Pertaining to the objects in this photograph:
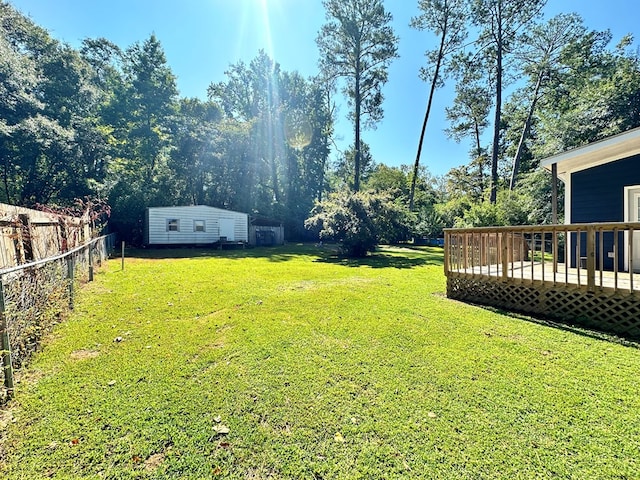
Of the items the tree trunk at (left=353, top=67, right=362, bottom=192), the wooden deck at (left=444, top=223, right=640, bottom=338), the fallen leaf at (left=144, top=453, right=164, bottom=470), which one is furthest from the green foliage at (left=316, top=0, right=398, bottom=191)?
the fallen leaf at (left=144, top=453, right=164, bottom=470)

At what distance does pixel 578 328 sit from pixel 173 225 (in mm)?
18660

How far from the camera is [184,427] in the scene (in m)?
2.14

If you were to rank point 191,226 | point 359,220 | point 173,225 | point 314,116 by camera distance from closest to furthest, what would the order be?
point 359,220
point 173,225
point 191,226
point 314,116

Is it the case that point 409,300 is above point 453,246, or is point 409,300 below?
below

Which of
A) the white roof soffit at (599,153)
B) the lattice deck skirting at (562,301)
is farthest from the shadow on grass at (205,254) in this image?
the white roof soffit at (599,153)

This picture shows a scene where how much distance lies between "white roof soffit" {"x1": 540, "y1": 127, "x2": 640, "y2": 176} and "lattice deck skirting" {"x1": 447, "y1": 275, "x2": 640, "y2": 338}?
331 centimetres

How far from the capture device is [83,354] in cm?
330

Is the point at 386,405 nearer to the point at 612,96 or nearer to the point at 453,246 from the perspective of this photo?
the point at 453,246

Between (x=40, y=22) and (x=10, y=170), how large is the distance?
408 inches

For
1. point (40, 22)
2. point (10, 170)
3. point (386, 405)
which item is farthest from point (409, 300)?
point (40, 22)

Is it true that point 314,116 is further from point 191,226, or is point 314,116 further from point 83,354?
point 83,354

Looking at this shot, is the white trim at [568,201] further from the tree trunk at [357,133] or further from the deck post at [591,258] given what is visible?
the tree trunk at [357,133]

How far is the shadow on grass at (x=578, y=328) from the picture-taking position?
368 centimetres

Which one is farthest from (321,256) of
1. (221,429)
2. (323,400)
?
(221,429)
